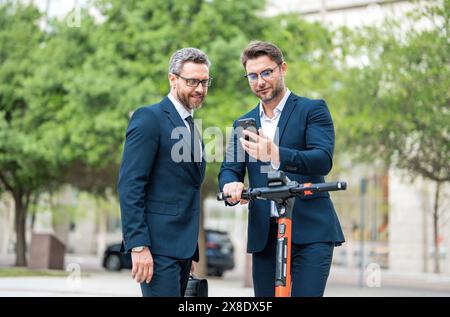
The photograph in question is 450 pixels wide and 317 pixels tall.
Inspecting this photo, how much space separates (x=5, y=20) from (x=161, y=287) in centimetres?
2075

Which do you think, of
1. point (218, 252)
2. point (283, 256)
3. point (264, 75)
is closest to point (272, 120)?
point (264, 75)

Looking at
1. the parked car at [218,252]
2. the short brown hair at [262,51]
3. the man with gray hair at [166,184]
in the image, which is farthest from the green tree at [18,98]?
the short brown hair at [262,51]

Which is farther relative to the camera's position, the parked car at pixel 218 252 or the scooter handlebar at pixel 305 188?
the parked car at pixel 218 252

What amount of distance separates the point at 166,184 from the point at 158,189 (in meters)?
0.05

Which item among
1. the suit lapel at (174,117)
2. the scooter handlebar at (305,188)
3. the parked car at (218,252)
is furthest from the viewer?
the parked car at (218,252)

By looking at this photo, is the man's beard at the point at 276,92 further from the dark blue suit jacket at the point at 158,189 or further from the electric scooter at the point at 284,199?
the electric scooter at the point at 284,199

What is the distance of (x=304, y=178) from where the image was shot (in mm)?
3975

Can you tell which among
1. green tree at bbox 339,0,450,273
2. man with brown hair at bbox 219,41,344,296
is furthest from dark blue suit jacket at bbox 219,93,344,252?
green tree at bbox 339,0,450,273

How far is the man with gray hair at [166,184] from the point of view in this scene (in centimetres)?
379

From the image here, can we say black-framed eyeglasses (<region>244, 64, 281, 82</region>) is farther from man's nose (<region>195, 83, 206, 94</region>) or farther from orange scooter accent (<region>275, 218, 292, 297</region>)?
orange scooter accent (<region>275, 218, 292, 297</region>)

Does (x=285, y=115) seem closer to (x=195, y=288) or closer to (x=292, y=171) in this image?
(x=292, y=171)

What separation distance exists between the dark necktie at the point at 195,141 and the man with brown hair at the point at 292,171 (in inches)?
6.2

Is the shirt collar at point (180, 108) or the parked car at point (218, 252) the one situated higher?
the shirt collar at point (180, 108)

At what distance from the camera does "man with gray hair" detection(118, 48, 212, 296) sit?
12.4 ft
